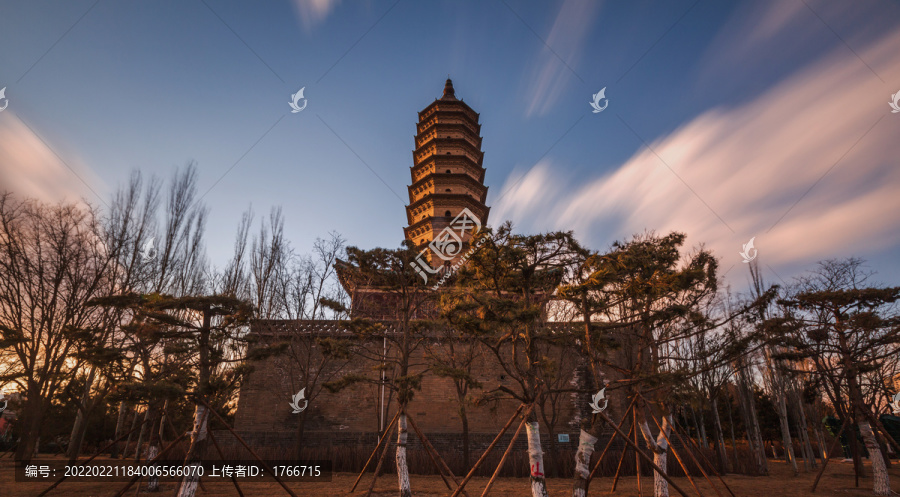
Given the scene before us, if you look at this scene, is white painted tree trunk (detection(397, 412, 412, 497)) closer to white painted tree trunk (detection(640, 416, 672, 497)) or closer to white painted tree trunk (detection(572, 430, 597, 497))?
→ white painted tree trunk (detection(572, 430, 597, 497))

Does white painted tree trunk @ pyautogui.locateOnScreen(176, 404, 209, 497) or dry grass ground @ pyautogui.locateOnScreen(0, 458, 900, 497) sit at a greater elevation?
white painted tree trunk @ pyautogui.locateOnScreen(176, 404, 209, 497)

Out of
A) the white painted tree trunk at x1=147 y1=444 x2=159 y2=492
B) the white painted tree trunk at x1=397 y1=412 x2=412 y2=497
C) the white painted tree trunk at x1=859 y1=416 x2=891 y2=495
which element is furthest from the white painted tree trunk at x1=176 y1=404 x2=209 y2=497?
the white painted tree trunk at x1=859 y1=416 x2=891 y2=495

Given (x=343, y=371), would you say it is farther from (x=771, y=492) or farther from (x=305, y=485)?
(x=771, y=492)

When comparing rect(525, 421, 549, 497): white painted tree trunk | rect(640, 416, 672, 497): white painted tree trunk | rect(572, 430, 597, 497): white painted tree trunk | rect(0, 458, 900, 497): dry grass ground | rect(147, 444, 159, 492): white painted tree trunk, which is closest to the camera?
rect(525, 421, 549, 497): white painted tree trunk

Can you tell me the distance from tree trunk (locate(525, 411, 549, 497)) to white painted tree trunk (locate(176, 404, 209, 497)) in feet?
21.2

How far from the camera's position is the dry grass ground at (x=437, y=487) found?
35.0 feet

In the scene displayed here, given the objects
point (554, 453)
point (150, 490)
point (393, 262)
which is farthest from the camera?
point (554, 453)

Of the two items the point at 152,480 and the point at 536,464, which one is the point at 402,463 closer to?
the point at 536,464

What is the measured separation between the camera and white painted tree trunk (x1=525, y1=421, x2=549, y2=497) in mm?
8102

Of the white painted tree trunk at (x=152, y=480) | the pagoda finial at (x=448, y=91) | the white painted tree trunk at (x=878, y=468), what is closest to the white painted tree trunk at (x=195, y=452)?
the white painted tree trunk at (x=152, y=480)

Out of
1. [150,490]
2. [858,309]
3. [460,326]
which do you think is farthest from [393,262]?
[858,309]

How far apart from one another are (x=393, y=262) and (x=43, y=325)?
32.1 ft

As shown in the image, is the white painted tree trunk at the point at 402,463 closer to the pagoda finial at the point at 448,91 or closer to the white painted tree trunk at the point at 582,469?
the white painted tree trunk at the point at 582,469

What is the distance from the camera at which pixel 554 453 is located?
15.1m
